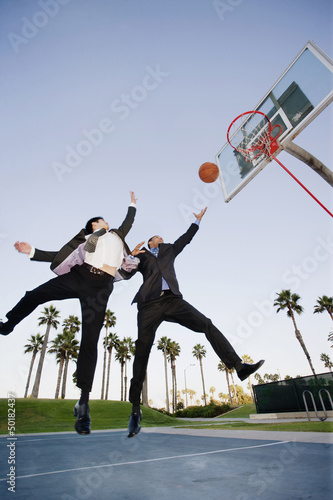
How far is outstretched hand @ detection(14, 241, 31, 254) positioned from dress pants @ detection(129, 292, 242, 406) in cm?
154

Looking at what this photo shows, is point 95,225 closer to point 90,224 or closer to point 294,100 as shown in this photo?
point 90,224

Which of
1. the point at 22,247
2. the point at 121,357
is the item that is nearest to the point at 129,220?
the point at 22,247

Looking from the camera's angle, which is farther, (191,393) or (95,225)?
(191,393)

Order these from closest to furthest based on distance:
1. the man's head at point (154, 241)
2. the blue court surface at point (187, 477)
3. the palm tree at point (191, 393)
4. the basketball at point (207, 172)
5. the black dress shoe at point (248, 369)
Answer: the blue court surface at point (187, 477) < the black dress shoe at point (248, 369) < the man's head at point (154, 241) < the basketball at point (207, 172) < the palm tree at point (191, 393)

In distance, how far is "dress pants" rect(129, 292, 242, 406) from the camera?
3266 millimetres

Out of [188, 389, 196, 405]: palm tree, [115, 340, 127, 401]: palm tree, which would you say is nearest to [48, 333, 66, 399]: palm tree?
[115, 340, 127, 401]: palm tree

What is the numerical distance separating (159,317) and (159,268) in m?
0.66

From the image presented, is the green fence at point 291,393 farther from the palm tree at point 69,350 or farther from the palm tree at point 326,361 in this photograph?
the palm tree at point 326,361

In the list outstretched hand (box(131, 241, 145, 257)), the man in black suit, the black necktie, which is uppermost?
outstretched hand (box(131, 241, 145, 257))

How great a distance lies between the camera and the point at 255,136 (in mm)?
7273

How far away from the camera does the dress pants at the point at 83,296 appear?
3125 millimetres

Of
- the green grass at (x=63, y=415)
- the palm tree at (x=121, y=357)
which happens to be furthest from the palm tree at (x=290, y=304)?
the palm tree at (x=121, y=357)

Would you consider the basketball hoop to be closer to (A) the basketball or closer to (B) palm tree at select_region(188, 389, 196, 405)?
(A) the basketball

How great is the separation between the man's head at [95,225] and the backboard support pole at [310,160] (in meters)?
4.74
